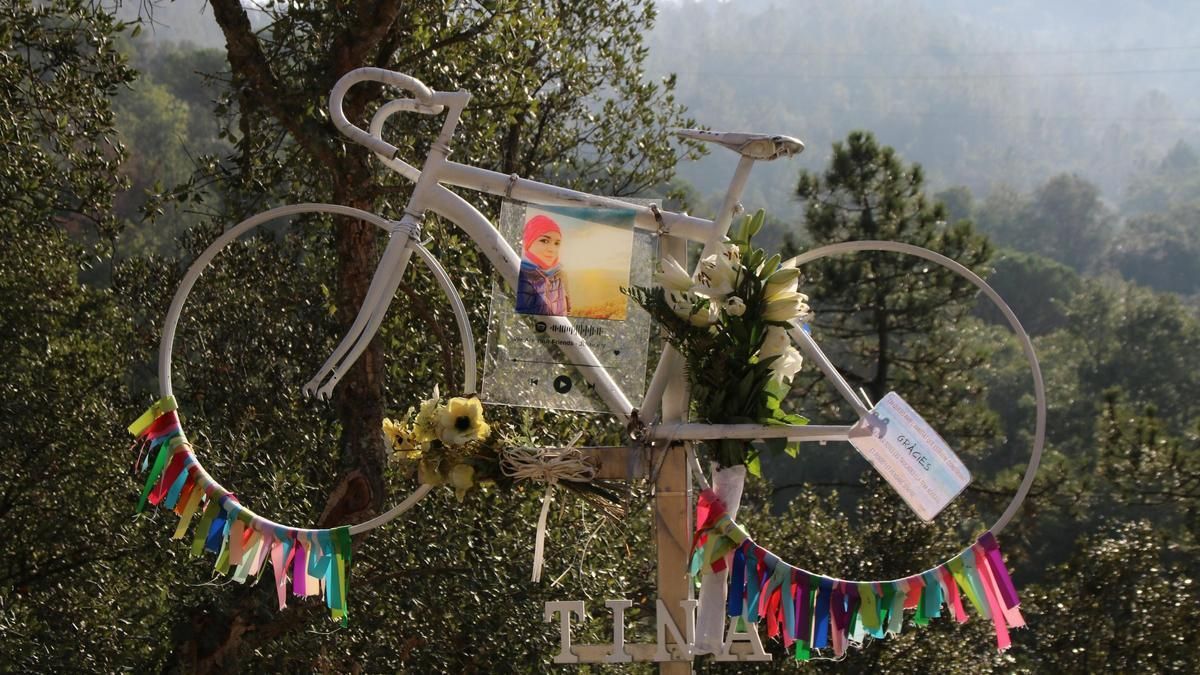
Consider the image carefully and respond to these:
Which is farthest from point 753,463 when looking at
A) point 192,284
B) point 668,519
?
point 192,284

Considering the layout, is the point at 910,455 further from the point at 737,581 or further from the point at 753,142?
the point at 753,142

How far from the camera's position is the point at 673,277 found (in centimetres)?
351

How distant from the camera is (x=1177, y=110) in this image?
127 meters

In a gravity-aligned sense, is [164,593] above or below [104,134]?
below

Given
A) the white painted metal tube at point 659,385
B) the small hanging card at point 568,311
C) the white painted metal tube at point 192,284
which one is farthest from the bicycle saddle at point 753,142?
the white painted metal tube at point 192,284

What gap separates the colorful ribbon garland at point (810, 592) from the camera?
11.5ft

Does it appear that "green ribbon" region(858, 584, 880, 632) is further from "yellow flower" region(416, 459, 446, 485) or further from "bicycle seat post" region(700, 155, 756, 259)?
"yellow flower" region(416, 459, 446, 485)

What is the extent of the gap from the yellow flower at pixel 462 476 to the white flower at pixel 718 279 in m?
0.77

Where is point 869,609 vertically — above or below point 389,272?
below

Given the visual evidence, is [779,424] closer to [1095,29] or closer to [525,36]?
[525,36]

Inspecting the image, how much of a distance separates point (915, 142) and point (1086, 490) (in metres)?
97.7

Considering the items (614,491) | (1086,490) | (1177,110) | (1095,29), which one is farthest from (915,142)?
(614,491)

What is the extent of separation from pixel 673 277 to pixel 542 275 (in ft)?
1.18

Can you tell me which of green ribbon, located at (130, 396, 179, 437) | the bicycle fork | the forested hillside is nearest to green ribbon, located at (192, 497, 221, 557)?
green ribbon, located at (130, 396, 179, 437)
